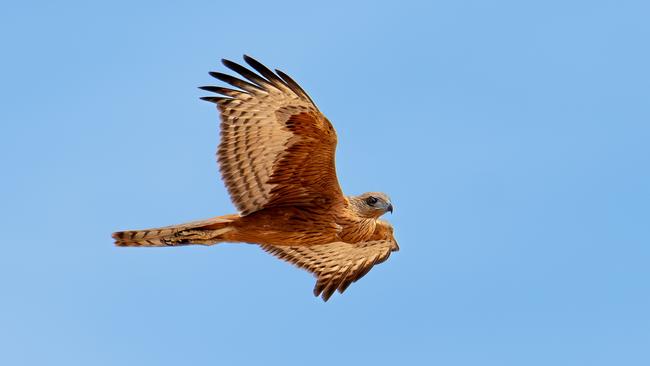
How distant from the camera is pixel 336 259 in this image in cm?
1902

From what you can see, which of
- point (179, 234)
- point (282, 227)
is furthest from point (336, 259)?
point (179, 234)

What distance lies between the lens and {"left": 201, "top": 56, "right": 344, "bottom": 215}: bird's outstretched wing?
653 inches

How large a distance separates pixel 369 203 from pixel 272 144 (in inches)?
67.3

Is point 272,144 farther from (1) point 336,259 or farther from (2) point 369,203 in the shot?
(1) point 336,259

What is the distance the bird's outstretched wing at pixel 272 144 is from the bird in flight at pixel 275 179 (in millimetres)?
12

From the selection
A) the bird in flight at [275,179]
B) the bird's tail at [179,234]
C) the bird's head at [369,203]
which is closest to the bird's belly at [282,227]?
the bird in flight at [275,179]

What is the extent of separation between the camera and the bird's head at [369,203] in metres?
17.9

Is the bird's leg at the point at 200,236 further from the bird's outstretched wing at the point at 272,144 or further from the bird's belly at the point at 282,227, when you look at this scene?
the bird's outstretched wing at the point at 272,144

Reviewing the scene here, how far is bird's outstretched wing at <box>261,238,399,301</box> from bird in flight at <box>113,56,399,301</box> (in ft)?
1.42

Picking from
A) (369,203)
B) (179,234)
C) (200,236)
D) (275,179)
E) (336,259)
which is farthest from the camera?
(336,259)

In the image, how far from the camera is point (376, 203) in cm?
1794

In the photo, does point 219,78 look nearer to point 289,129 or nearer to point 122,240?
point 289,129

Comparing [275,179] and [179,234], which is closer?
[179,234]

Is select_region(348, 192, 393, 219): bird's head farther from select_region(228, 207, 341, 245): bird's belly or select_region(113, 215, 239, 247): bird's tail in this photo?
select_region(113, 215, 239, 247): bird's tail
